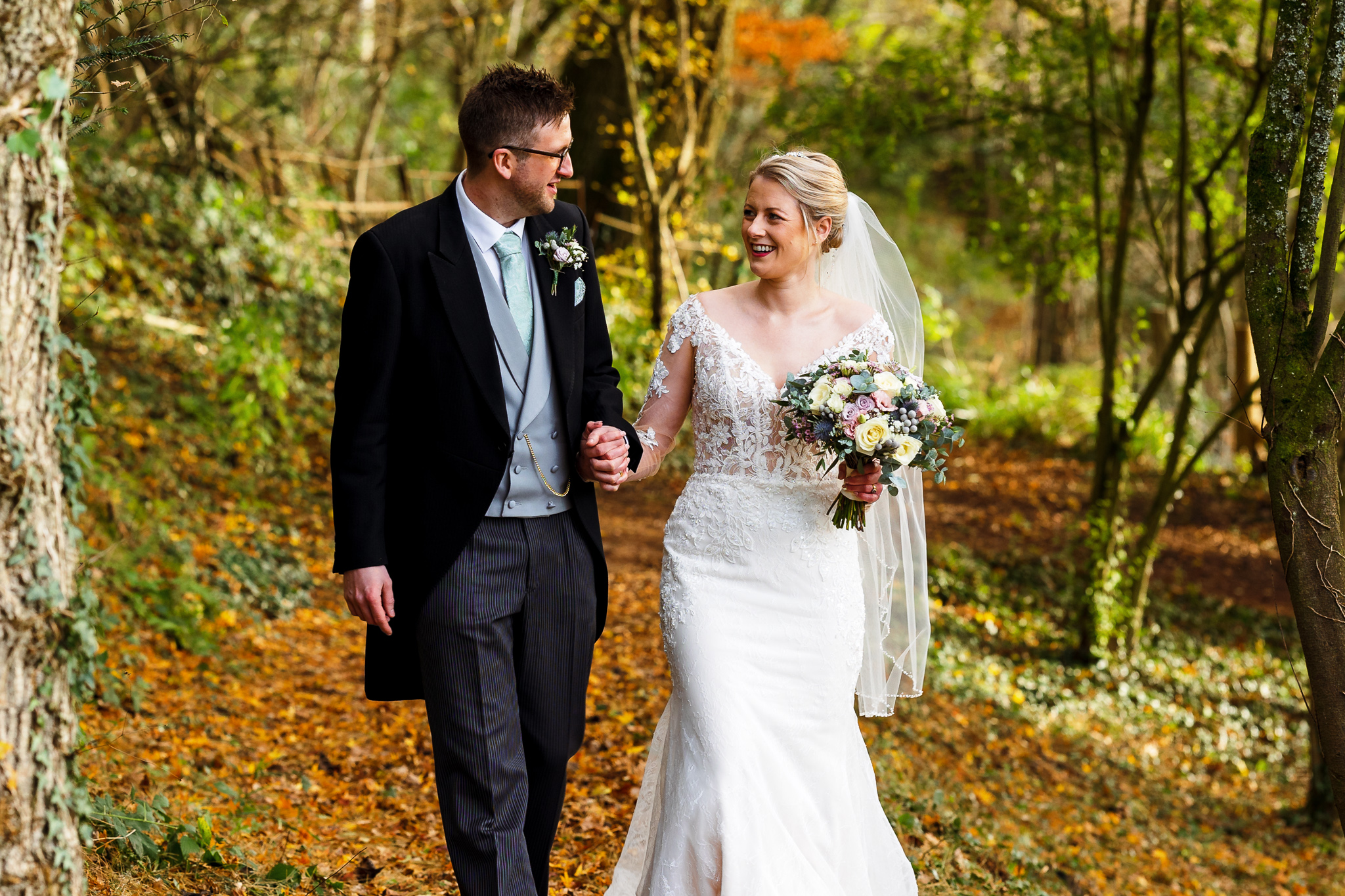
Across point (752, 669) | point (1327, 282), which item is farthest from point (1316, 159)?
point (752, 669)

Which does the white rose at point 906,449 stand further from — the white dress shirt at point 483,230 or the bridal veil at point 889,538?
the white dress shirt at point 483,230

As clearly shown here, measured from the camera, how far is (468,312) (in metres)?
2.94

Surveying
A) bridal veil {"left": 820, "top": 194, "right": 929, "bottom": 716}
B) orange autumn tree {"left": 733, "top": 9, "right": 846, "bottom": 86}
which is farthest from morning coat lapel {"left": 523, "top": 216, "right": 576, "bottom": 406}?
orange autumn tree {"left": 733, "top": 9, "right": 846, "bottom": 86}

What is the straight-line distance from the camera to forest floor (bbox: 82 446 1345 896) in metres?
4.09

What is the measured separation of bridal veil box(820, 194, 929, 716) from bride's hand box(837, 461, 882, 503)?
1.54 ft

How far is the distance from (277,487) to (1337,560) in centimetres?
710

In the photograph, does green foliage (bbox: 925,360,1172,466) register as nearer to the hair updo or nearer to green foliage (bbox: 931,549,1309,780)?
green foliage (bbox: 931,549,1309,780)

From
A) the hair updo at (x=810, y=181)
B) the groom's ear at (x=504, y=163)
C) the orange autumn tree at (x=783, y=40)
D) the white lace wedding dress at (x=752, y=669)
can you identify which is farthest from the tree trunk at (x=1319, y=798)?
the orange autumn tree at (x=783, y=40)

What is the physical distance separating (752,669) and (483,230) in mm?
1522

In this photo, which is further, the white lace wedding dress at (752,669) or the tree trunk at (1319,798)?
the tree trunk at (1319,798)

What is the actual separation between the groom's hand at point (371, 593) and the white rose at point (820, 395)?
1.30 m

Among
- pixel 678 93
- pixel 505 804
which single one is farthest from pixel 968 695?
pixel 678 93

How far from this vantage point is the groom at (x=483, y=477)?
2.87 metres

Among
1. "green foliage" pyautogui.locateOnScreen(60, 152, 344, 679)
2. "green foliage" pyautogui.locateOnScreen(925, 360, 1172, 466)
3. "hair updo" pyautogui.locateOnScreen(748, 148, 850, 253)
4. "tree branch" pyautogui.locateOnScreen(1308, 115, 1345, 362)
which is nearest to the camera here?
"tree branch" pyautogui.locateOnScreen(1308, 115, 1345, 362)
